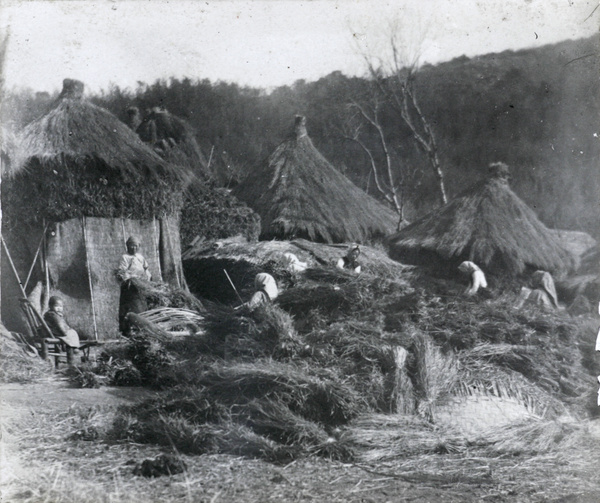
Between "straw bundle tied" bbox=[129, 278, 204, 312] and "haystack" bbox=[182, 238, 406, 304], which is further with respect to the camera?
"haystack" bbox=[182, 238, 406, 304]

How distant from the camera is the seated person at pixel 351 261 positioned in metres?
6.37

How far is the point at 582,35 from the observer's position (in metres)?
6.36

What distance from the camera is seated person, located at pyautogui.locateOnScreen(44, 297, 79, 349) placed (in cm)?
593

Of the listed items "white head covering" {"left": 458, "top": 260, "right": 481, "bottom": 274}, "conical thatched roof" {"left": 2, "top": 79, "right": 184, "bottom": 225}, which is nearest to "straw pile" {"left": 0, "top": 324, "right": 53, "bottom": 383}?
"conical thatched roof" {"left": 2, "top": 79, "right": 184, "bottom": 225}

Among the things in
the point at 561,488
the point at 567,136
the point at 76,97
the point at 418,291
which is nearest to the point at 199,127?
the point at 76,97

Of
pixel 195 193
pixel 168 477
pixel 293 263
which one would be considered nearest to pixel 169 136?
pixel 195 193

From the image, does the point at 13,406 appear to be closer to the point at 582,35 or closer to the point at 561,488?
the point at 561,488

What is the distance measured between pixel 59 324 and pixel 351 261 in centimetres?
286

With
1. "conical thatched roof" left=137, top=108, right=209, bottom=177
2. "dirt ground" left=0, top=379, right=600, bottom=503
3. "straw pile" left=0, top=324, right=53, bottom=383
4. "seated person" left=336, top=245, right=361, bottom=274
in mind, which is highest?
"conical thatched roof" left=137, top=108, right=209, bottom=177

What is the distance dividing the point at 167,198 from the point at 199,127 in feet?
2.57

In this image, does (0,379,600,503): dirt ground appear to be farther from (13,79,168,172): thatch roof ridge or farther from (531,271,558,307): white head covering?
(13,79,168,172): thatch roof ridge

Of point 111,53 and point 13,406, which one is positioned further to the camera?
point 111,53

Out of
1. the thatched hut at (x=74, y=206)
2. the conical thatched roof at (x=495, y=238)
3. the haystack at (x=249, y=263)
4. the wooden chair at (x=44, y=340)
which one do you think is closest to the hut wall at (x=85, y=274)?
the thatched hut at (x=74, y=206)

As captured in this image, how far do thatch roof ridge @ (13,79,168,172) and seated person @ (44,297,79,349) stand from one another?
132 cm
